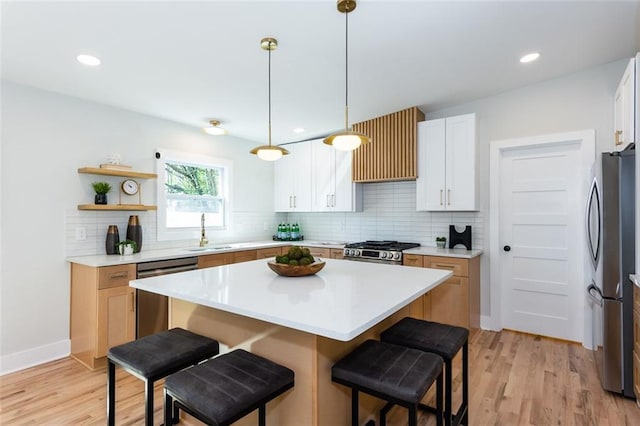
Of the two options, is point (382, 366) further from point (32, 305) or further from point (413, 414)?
point (32, 305)

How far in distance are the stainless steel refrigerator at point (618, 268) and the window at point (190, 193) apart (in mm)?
3996

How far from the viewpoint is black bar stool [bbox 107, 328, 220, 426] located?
1.53 metres

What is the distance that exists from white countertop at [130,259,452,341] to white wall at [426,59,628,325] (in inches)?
81.6

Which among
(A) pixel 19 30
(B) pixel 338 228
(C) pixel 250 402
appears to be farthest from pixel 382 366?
(B) pixel 338 228

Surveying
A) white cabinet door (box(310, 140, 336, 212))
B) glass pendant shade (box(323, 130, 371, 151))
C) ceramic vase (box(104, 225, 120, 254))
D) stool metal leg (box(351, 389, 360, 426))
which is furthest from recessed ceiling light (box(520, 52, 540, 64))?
ceramic vase (box(104, 225, 120, 254))

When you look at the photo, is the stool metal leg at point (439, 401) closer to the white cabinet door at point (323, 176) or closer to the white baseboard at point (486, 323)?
the white baseboard at point (486, 323)

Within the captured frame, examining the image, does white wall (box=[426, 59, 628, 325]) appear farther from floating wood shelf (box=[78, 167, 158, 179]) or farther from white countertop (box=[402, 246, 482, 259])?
floating wood shelf (box=[78, 167, 158, 179])

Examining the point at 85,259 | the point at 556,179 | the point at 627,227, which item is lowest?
the point at 85,259

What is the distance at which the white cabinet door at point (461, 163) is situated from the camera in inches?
140

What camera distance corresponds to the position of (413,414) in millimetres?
1276

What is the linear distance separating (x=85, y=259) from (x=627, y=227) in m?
4.23

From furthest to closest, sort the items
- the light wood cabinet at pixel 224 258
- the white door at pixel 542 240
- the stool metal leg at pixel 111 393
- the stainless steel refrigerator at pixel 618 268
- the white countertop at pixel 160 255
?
the light wood cabinet at pixel 224 258 < the white door at pixel 542 240 < the white countertop at pixel 160 255 < the stainless steel refrigerator at pixel 618 268 < the stool metal leg at pixel 111 393

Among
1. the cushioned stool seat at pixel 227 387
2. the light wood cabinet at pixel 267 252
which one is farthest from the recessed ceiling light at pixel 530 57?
the light wood cabinet at pixel 267 252

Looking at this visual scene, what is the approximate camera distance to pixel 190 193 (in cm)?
420
